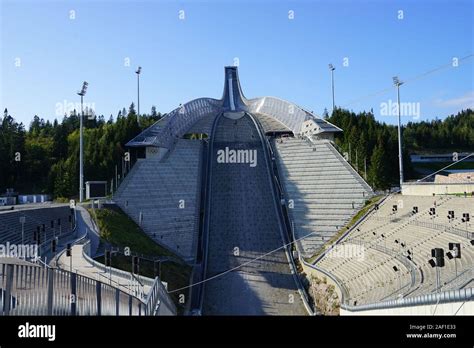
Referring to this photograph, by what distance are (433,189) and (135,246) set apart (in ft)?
66.4

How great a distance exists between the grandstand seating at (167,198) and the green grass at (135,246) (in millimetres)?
1537

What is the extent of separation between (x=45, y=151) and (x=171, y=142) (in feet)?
49.2

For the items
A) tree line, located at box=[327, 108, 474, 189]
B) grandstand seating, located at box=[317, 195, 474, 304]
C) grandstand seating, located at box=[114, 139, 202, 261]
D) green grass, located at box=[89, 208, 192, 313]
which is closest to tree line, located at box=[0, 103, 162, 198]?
grandstand seating, located at box=[114, 139, 202, 261]

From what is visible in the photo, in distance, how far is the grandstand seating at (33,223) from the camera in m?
21.3

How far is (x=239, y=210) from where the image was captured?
39812 mm

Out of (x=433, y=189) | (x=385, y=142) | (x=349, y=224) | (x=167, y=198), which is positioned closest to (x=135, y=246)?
(x=167, y=198)

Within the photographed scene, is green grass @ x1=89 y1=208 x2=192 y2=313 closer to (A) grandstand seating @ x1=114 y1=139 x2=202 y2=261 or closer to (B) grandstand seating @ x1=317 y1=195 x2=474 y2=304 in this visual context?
(A) grandstand seating @ x1=114 y1=139 x2=202 y2=261

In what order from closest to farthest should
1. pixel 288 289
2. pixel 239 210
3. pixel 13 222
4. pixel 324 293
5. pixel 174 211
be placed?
pixel 13 222
pixel 324 293
pixel 288 289
pixel 174 211
pixel 239 210

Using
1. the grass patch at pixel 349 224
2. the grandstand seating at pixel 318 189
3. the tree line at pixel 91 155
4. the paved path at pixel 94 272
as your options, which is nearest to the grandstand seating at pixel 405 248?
the grass patch at pixel 349 224

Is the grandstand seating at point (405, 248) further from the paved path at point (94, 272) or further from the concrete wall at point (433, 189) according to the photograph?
the paved path at point (94, 272)

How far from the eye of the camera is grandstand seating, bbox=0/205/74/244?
21.3 meters

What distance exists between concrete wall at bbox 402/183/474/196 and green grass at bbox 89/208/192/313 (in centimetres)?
1673
